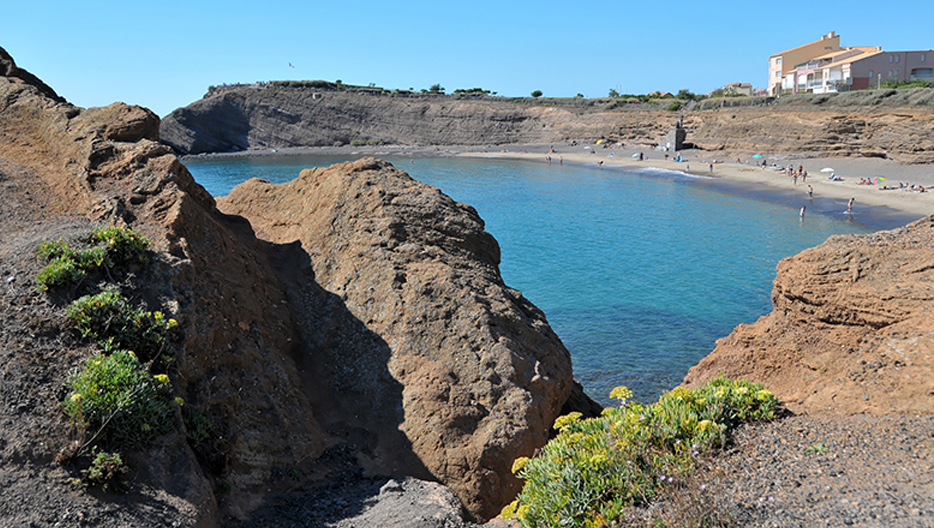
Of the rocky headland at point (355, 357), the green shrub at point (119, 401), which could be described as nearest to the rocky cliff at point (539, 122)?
the rocky headland at point (355, 357)

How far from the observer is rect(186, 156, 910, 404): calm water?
77.2ft

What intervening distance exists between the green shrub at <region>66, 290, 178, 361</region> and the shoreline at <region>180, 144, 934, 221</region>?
154 feet

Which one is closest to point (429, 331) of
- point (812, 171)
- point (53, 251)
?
point (53, 251)

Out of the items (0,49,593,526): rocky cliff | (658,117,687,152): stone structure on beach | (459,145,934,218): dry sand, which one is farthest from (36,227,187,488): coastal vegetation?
(658,117,687,152): stone structure on beach

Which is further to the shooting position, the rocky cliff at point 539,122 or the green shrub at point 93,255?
the rocky cliff at point 539,122

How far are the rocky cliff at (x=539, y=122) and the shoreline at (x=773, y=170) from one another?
6.17ft

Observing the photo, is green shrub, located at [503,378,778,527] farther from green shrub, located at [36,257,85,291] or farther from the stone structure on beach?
the stone structure on beach

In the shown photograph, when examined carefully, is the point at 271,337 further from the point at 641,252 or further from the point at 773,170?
the point at 773,170

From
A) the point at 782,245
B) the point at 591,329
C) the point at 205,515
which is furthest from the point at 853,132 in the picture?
the point at 205,515

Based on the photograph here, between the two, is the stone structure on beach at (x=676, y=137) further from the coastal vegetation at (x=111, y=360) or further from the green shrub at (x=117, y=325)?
the green shrub at (x=117, y=325)

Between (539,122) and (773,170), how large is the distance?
51.1 m

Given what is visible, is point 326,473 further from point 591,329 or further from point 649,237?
point 649,237

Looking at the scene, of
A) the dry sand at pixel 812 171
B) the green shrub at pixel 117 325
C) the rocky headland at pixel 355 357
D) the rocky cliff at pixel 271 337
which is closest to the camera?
the rocky headland at pixel 355 357

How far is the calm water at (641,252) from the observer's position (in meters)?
23.5
